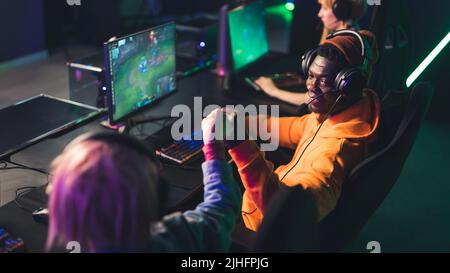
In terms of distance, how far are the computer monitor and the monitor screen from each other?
0.58m

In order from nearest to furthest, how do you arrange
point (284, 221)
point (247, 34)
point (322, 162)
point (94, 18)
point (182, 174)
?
point (284, 221) < point (322, 162) < point (182, 174) < point (247, 34) < point (94, 18)

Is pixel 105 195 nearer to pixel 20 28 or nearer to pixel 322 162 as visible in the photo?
pixel 322 162

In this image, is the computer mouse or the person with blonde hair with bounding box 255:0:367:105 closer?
the computer mouse

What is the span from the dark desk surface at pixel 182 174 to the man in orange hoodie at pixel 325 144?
21 centimetres

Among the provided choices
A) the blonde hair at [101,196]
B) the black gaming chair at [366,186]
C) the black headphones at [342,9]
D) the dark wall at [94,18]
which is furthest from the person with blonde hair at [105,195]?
the dark wall at [94,18]

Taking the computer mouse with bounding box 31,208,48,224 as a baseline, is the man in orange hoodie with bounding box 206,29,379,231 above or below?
above

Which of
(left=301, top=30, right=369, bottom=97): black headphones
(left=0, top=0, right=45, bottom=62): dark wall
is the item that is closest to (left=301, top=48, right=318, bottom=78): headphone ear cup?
(left=301, top=30, right=369, bottom=97): black headphones

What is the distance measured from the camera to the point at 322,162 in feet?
5.92

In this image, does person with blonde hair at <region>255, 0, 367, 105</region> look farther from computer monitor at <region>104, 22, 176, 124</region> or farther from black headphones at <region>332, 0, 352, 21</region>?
computer monitor at <region>104, 22, 176, 124</region>

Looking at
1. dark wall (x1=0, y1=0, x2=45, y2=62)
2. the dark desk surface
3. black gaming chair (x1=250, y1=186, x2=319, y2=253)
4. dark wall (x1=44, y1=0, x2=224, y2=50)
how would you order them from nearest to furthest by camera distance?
black gaming chair (x1=250, y1=186, x2=319, y2=253) → the dark desk surface → dark wall (x1=0, y1=0, x2=45, y2=62) → dark wall (x1=44, y1=0, x2=224, y2=50)

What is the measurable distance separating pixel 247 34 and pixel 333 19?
1.69ft

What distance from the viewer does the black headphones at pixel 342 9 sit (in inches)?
113

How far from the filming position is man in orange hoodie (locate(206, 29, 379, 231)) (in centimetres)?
178

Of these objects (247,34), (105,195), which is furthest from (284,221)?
(247,34)
